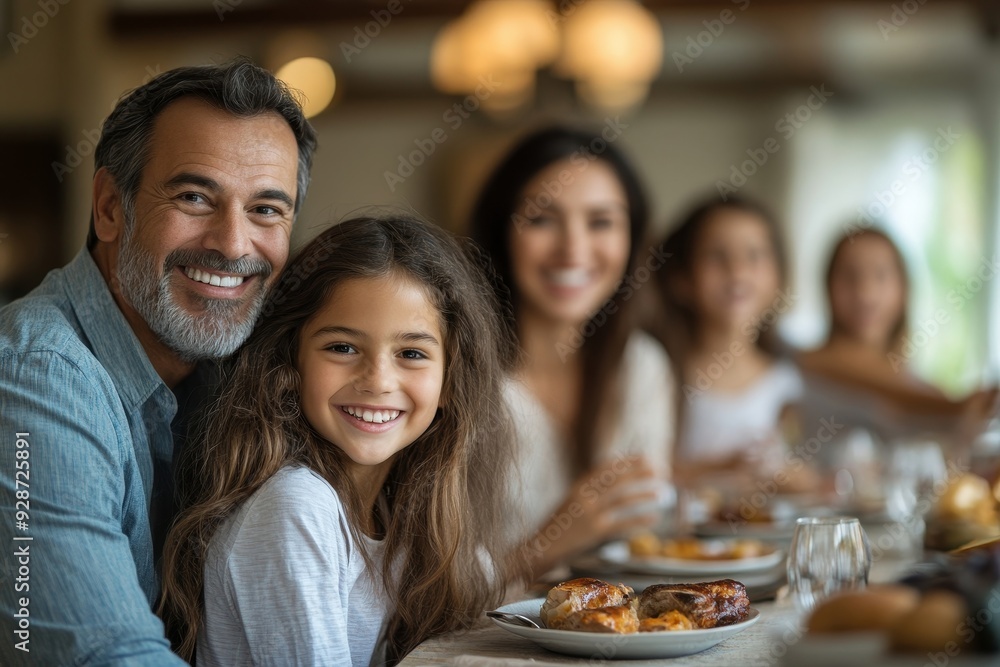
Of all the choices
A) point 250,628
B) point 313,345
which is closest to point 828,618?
point 250,628

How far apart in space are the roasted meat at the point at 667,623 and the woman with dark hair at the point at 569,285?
1508 millimetres

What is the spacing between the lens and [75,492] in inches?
52.4

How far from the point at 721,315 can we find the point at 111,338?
2.77m

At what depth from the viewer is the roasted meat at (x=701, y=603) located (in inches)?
52.6

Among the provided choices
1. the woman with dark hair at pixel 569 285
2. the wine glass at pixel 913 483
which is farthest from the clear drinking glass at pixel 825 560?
the woman with dark hair at pixel 569 285

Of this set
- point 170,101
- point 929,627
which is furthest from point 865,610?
point 170,101

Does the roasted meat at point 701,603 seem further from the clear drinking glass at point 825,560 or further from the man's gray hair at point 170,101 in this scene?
the man's gray hair at point 170,101

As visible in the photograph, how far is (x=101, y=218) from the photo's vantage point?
1740 millimetres

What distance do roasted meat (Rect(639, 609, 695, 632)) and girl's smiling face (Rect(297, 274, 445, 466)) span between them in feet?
1.60

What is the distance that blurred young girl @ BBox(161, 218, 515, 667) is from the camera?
1.37 meters

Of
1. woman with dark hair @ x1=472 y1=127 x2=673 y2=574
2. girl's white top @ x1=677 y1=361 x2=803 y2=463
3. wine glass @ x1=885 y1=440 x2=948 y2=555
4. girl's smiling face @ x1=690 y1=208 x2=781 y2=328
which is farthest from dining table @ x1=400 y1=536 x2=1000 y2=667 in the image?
girl's smiling face @ x1=690 y1=208 x2=781 y2=328

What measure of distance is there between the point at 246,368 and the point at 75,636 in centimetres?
48

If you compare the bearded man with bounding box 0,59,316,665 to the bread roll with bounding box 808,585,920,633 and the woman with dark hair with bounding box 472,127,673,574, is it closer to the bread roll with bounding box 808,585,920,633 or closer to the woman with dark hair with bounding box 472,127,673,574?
the bread roll with bounding box 808,585,920,633

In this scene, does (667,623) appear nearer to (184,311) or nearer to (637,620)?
(637,620)
